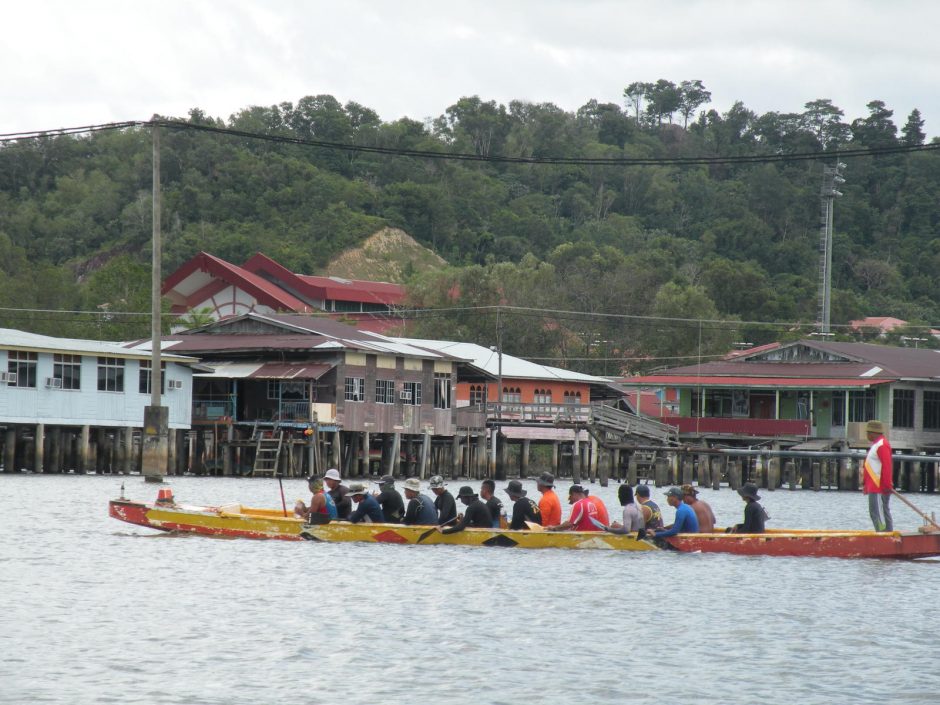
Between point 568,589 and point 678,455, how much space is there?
1647 inches

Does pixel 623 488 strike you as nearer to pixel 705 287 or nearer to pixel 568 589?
pixel 568 589

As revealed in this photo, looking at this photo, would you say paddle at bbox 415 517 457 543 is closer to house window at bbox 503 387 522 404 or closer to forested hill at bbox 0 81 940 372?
house window at bbox 503 387 522 404

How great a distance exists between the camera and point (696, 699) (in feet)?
57.3

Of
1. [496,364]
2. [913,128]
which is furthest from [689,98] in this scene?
[496,364]

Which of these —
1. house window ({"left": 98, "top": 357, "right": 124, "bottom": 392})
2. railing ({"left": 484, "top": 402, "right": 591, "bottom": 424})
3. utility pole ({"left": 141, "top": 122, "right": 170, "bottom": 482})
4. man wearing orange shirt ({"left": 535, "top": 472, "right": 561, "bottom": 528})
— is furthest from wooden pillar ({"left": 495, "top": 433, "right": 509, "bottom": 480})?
man wearing orange shirt ({"left": 535, "top": 472, "right": 561, "bottom": 528})

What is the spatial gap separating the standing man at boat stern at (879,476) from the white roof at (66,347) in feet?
118

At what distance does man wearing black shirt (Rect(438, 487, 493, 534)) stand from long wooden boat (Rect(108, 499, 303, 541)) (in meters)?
3.29

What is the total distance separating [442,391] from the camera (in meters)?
71.2

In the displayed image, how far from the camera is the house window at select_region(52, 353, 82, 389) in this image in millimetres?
57625

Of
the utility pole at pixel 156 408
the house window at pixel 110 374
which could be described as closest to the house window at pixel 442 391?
the house window at pixel 110 374

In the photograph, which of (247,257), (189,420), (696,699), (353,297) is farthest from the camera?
(247,257)

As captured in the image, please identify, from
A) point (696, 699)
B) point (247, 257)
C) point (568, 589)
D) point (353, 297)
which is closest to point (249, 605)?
point (568, 589)

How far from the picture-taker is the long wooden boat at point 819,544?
2775 centimetres

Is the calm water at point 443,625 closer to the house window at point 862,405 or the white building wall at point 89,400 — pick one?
the white building wall at point 89,400
